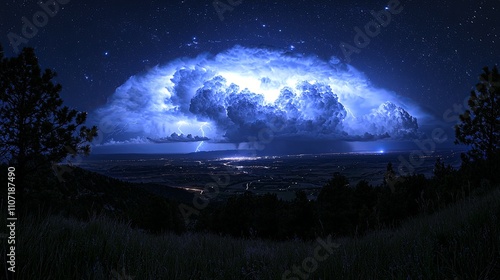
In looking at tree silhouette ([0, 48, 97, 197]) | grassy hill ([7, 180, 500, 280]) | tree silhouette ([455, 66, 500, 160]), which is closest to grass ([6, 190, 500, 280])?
grassy hill ([7, 180, 500, 280])

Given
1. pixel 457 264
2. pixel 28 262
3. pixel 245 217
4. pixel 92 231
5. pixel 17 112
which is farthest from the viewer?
pixel 245 217

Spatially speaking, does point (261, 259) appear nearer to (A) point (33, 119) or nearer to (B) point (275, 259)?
(B) point (275, 259)

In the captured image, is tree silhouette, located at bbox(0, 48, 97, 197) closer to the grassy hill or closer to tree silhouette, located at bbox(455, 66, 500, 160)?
the grassy hill

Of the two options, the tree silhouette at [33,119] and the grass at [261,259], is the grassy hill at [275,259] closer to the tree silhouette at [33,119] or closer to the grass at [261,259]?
the grass at [261,259]

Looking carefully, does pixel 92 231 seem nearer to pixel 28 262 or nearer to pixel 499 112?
pixel 28 262

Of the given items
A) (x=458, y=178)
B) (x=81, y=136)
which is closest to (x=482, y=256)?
(x=458, y=178)

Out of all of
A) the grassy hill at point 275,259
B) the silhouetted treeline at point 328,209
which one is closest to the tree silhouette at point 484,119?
the silhouetted treeline at point 328,209

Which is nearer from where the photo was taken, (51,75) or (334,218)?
(51,75)

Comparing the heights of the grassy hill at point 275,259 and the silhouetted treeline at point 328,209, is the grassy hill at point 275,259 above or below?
above
